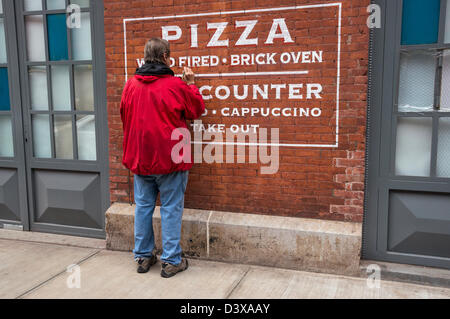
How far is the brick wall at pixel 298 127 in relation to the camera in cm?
364

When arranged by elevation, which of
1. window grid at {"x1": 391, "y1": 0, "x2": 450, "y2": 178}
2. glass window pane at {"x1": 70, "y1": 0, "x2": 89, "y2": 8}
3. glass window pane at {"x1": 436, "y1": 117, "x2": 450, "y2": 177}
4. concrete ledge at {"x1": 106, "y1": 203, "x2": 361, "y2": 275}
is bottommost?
concrete ledge at {"x1": 106, "y1": 203, "x2": 361, "y2": 275}

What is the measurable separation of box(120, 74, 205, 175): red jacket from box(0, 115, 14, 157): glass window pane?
2247 mm

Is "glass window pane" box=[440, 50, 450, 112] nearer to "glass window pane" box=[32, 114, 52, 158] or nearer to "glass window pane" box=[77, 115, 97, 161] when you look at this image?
"glass window pane" box=[77, 115, 97, 161]

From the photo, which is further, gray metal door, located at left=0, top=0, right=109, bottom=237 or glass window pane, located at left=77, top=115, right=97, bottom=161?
glass window pane, located at left=77, top=115, right=97, bottom=161

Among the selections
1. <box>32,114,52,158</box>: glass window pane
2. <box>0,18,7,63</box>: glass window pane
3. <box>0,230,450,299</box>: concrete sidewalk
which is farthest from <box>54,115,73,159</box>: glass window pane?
<box>0,230,450,299</box>: concrete sidewalk

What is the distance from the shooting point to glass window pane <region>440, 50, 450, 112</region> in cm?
355

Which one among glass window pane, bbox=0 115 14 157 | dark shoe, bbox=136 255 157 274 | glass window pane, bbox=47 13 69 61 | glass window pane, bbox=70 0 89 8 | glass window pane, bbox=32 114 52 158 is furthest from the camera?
glass window pane, bbox=0 115 14 157

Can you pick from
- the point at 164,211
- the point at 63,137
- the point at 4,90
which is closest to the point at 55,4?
the point at 4,90

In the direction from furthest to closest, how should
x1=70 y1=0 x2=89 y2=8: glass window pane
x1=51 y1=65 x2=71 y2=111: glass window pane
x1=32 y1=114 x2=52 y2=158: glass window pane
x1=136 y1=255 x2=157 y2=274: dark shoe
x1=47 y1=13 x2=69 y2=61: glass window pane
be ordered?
x1=32 y1=114 x2=52 y2=158: glass window pane, x1=51 y1=65 x2=71 y2=111: glass window pane, x1=47 y1=13 x2=69 y2=61: glass window pane, x1=70 y1=0 x2=89 y2=8: glass window pane, x1=136 y1=255 x2=157 y2=274: dark shoe

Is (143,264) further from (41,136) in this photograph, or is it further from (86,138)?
(41,136)

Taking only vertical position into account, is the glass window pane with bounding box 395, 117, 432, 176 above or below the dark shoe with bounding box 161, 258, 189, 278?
above

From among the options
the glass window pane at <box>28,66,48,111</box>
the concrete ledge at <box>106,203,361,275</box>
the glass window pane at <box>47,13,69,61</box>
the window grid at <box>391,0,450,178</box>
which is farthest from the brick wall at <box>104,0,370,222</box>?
the glass window pane at <box>28,66,48,111</box>

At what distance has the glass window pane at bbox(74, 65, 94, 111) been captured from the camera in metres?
4.63

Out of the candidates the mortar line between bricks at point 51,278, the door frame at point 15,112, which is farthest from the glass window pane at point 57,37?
the mortar line between bricks at point 51,278
